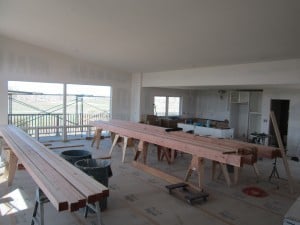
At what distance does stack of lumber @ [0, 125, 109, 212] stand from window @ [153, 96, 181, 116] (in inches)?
265

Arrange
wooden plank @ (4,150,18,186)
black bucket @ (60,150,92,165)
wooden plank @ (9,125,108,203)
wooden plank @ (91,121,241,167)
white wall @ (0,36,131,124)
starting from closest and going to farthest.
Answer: wooden plank @ (9,125,108,203), wooden plank @ (91,121,241,167), black bucket @ (60,150,92,165), wooden plank @ (4,150,18,186), white wall @ (0,36,131,124)

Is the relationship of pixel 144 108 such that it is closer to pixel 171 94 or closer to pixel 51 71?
pixel 171 94

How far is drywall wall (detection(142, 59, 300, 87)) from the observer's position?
5.18 meters

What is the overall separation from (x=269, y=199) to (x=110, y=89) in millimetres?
6760

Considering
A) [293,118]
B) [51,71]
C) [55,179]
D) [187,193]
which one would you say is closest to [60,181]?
[55,179]

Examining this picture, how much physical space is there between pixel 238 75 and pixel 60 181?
16.5 feet

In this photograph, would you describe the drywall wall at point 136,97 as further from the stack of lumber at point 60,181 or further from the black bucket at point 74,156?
the stack of lumber at point 60,181

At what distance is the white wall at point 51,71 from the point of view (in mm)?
7156

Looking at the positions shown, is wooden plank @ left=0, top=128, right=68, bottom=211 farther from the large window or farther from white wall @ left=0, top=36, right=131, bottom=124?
the large window

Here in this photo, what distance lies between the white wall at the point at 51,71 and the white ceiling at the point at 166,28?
62cm

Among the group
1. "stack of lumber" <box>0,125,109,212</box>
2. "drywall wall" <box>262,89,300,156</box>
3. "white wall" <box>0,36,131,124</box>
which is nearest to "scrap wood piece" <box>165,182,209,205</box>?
"stack of lumber" <box>0,125,109,212</box>

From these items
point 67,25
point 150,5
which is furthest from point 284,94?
point 67,25

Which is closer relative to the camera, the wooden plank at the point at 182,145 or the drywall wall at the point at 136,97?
the wooden plank at the point at 182,145

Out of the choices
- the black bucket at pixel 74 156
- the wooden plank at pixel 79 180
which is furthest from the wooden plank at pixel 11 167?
the wooden plank at pixel 79 180
